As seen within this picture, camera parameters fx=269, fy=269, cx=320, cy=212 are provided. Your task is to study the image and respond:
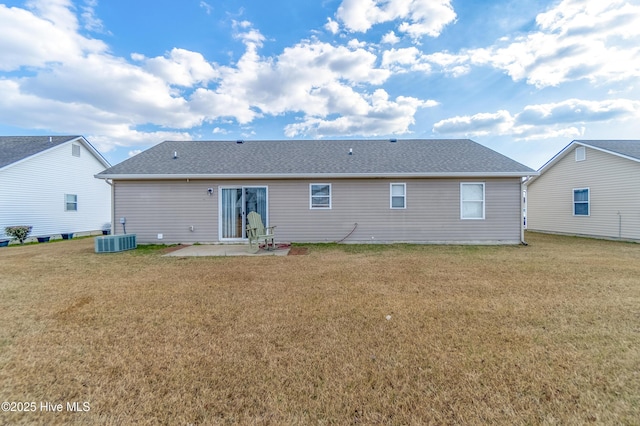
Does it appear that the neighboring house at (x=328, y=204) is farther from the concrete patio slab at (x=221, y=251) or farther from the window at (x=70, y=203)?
the window at (x=70, y=203)

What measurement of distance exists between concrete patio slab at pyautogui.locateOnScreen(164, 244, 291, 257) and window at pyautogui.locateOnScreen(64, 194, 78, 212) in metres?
9.72

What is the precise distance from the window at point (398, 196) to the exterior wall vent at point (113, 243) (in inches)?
364

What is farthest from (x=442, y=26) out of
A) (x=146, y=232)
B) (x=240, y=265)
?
(x=146, y=232)

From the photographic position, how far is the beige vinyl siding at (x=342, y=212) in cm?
981

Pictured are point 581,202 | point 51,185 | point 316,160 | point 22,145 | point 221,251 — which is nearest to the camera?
point 221,251

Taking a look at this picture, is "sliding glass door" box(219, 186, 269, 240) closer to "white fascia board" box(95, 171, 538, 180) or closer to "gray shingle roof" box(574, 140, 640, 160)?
"white fascia board" box(95, 171, 538, 180)

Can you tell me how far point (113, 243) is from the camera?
8539 mm

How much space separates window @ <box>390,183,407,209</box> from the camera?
996 cm

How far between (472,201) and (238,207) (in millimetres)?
8650

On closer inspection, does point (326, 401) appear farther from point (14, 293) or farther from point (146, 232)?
point (146, 232)

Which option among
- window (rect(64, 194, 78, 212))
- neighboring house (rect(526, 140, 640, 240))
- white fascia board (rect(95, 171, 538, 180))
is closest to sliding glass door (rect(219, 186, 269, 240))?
white fascia board (rect(95, 171, 538, 180))

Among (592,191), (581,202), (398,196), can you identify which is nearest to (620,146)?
(592,191)

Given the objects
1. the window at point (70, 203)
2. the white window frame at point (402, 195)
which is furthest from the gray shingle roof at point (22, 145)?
the white window frame at point (402, 195)

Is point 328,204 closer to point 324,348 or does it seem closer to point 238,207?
point 238,207
